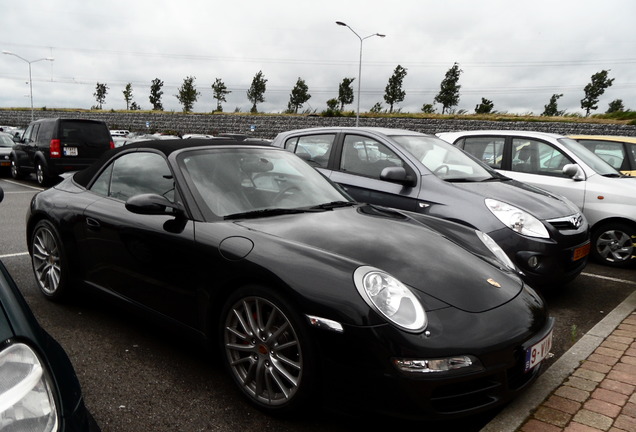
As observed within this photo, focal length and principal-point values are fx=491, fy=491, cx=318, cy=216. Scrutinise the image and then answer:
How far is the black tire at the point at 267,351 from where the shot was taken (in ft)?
7.47

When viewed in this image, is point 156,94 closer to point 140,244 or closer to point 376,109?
point 376,109

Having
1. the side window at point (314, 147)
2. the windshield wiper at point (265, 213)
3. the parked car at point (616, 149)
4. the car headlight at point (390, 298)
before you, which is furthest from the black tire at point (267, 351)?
the parked car at point (616, 149)

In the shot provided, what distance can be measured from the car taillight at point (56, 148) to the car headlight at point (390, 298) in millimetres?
12428

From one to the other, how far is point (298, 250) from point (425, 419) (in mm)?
963

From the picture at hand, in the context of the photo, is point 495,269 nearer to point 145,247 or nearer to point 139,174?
point 145,247

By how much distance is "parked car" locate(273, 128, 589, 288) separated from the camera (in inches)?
165

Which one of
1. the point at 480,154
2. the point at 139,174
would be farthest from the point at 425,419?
the point at 480,154

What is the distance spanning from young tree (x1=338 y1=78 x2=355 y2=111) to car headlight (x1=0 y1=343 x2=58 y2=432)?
199 ft

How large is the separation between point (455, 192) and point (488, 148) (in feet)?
8.77

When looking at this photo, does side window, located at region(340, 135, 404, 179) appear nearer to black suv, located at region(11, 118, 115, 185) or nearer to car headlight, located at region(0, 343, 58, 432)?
car headlight, located at region(0, 343, 58, 432)

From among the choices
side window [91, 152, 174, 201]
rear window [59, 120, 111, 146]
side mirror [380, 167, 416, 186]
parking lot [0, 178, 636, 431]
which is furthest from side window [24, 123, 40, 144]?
side mirror [380, 167, 416, 186]

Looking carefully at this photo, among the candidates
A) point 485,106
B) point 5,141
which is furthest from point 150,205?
point 485,106

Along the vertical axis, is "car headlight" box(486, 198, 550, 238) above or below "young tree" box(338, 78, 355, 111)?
below

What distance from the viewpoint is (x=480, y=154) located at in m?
6.97
